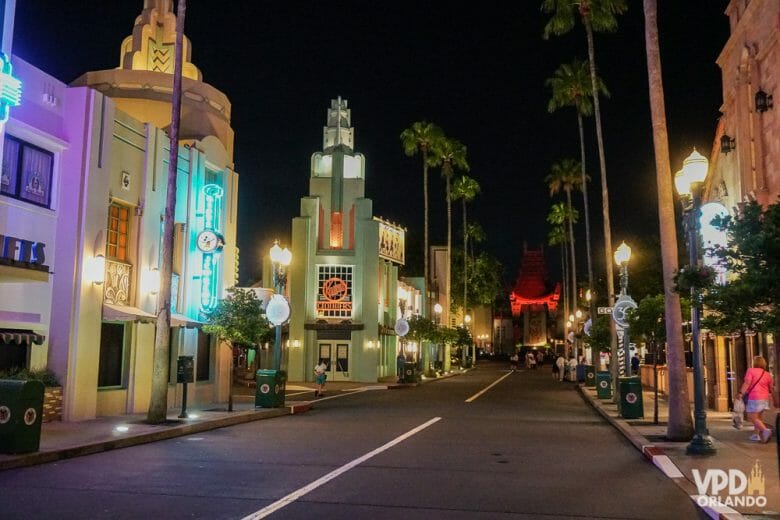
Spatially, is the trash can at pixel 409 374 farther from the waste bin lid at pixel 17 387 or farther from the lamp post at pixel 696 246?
the waste bin lid at pixel 17 387

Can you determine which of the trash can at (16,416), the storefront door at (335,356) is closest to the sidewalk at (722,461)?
the trash can at (16,416)

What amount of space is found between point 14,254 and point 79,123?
5052 millimetres

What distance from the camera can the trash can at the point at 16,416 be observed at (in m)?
11.8

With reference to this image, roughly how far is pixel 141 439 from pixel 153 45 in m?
18.7

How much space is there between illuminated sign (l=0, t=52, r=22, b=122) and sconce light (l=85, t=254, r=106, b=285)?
449 cm

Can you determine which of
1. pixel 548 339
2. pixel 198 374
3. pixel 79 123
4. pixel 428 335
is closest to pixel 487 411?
pixel 198 374

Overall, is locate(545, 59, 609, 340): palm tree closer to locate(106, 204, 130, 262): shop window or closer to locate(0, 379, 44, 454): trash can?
locate(106, 204, 130, 262): shop window

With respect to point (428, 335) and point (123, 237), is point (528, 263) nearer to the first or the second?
point (428, 335)

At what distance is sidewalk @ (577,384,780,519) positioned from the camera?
884 cm

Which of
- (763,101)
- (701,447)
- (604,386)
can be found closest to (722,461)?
(701,447)

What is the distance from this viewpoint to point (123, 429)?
16.2 meters

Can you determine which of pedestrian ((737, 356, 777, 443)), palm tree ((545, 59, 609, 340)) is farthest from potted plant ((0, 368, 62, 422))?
palm tree ((545, 59, 609, 340))

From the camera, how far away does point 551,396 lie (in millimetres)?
33625

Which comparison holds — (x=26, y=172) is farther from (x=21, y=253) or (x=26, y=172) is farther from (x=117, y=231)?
(x=117, y=231)
